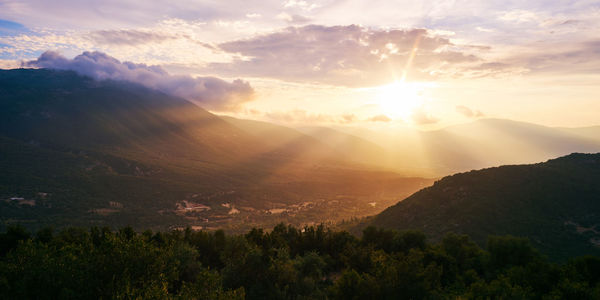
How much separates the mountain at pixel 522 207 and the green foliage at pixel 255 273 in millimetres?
23778

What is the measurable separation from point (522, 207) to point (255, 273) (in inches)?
2890

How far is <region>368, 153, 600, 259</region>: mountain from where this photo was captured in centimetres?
6444

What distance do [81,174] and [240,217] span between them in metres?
89.9

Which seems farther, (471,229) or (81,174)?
(81,174)

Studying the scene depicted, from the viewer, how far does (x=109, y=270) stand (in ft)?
67.6

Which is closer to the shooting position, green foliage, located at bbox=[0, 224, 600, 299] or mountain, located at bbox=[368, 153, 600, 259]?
green foliage, located at bbox=[0, 224, 600, 299]

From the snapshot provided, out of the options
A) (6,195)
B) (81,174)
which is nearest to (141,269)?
(6,195)

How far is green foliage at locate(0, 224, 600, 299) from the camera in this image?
1938cm

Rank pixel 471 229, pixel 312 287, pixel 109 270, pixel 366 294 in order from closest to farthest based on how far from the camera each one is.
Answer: pixel 109 270, pixel 366 294, pixel 312 287, pixel 471 229

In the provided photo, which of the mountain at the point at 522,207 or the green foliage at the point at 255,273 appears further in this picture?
the mountain at the point at 522,207

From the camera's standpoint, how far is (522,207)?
247ft

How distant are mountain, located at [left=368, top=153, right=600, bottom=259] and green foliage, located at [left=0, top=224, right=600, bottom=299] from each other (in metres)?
23.8

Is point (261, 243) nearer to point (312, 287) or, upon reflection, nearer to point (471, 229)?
point (312, 287)

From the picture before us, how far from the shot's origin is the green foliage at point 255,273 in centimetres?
1938
